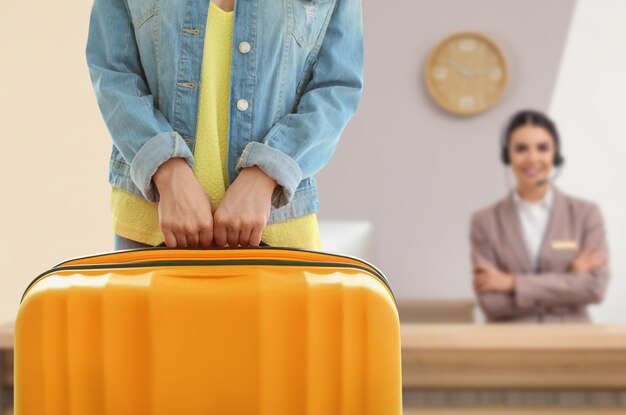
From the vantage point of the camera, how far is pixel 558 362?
6.98ft

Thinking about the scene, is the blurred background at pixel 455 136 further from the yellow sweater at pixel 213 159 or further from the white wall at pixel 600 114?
the yellow sweater at pixel 213 159

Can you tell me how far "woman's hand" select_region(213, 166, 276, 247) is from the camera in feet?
2.62

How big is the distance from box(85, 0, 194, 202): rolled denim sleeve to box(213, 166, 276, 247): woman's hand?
0.07 m

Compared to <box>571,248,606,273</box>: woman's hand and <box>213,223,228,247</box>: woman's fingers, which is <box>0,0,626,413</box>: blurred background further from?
<box>213,223,228,247</box>: woman's fingers

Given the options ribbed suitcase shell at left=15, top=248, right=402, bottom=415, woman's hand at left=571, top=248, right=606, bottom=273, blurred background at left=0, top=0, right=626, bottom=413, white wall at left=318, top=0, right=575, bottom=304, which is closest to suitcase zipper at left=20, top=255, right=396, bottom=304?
ribbed suitcase shell at left=15, top=248, right=402, bottom=415

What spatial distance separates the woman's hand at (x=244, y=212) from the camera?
0.80 meters

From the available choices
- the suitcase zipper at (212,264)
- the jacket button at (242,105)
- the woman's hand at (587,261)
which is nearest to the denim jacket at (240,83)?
the jacket button at (242,105)

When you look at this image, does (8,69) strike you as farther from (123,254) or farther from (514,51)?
(514,51)

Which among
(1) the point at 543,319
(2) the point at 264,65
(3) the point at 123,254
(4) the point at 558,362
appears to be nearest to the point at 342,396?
(3) the point at 123,254

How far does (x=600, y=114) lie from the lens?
16.7ft

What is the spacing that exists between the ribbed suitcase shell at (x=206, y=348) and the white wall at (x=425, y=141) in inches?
178

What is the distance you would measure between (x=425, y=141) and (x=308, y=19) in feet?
14.4

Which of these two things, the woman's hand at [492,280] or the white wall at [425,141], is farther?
the white wall at [425,141]

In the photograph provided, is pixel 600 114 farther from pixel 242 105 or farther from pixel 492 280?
pixel 242 105
